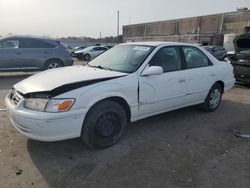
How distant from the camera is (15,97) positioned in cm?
398

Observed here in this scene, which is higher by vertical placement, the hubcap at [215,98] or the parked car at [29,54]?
the parked car at [29,54]

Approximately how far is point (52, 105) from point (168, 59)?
2.42 meters

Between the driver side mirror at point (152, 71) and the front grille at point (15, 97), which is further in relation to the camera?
the driver side mirror at point (152, 71)

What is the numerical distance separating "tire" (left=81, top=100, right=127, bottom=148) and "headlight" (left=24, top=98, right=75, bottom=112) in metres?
→ 0.37

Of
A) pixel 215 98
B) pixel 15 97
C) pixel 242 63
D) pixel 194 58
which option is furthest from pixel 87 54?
pixel 15 97

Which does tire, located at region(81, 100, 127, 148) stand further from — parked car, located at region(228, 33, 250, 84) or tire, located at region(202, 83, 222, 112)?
parked car, located at region(228, 33, 250, 84)

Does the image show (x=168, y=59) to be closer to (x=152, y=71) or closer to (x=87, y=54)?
(x=152, y=71)

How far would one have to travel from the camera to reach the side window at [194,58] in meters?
5.32

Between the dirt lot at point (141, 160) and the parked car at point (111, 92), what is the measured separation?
344 mm

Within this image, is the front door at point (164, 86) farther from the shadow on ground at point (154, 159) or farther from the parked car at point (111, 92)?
the shadow on ground at point (154, 159)

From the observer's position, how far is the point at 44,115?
11.2ft

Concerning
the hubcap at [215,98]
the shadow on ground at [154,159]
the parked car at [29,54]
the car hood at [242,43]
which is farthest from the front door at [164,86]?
the parked car at [29,54]

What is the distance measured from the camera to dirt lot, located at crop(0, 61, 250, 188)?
3213mm

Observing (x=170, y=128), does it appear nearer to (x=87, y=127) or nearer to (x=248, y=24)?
(x=87, y=127)
